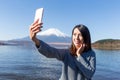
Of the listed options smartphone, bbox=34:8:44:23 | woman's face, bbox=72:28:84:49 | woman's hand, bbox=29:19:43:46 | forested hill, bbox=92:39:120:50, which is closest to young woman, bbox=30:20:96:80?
woman's face, bbox=72:28:84:49

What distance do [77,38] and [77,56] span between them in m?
0.21

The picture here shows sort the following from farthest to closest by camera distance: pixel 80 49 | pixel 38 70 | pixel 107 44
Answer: pixel 107 44
pixel 38 70
pixel 80 49

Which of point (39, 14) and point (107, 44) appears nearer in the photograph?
point (39, 14)

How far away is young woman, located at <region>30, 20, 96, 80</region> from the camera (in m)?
3.64

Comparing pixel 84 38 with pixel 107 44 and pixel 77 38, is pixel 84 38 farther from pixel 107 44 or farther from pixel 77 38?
pixel 107 44

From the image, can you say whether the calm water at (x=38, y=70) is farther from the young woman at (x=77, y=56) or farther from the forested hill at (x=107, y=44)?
the forested hill at (x=107, y=44)

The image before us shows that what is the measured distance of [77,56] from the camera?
375 centimetres

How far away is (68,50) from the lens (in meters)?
3.78

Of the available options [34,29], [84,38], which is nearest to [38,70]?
[84,38]

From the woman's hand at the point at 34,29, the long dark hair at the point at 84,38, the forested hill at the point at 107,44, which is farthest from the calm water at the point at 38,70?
the forested hill at the point at 107,44

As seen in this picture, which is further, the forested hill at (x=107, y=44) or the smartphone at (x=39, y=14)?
the forested hill at (x=107, y=44)

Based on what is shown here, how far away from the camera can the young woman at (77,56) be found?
3641 millimetres

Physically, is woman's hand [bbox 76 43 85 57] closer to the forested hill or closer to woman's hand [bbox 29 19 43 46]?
woman's hand [bbox 29 19 43 46]

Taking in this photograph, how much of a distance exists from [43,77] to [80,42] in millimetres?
18707
